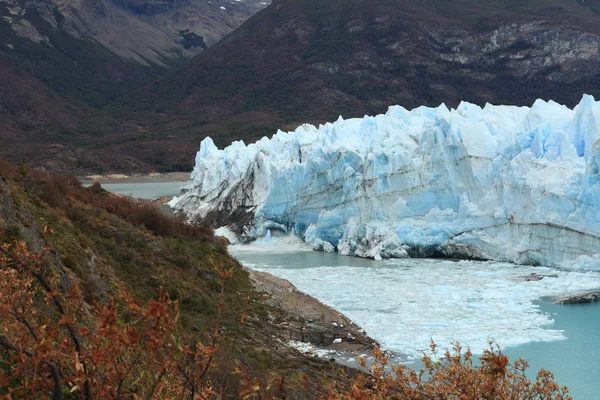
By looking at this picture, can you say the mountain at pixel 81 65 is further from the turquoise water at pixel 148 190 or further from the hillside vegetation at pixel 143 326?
the hillside vegetation at pixel 143 326

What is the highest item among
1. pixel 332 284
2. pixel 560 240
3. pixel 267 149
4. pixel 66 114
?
pixel 66 114

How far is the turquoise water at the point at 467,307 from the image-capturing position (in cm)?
983

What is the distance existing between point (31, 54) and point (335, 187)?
4083 inches

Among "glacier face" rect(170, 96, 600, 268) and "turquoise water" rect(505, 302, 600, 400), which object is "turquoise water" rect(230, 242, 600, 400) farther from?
"glacier face" rect(170, 96, 600, 268)

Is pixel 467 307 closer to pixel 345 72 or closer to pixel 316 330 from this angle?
pixel 316 330

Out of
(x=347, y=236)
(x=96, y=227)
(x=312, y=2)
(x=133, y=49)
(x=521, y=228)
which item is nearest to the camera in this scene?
(x=96, y=227)

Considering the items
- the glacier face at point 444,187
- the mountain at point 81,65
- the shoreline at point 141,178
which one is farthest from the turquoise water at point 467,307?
the mountain at point 81,65

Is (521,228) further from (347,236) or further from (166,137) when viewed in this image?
(166,137)

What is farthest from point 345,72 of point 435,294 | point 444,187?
point 435,294

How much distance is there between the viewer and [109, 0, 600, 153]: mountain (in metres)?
73.8

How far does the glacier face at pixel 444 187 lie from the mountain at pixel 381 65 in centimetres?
4680

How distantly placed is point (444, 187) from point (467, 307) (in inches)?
273

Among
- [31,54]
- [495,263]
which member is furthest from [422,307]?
Answer: [31,54]

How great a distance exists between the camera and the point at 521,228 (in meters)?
17.2
